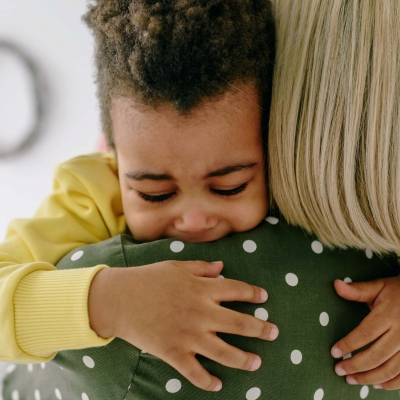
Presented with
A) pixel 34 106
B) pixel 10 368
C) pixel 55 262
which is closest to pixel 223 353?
pixel 55 262

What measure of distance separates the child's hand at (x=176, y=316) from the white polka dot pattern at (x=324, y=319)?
3.4 inches

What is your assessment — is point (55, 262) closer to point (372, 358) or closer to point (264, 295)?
point (264, 295)

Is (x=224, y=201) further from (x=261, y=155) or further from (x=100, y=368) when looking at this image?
(x=100, y=368)

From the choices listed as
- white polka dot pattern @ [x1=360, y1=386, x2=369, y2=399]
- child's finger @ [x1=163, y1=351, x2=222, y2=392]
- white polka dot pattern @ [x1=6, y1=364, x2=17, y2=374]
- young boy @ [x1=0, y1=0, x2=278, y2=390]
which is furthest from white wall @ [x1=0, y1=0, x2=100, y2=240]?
white polka dot pattern @ [x1=360, y1=386, x2=369, y2=399]

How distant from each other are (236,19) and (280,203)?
0.99ft

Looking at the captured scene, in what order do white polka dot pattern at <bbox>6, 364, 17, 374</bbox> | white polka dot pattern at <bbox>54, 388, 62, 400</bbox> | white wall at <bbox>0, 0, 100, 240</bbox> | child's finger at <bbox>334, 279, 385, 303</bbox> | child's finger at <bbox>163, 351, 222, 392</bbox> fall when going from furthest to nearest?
white wall at <bbox>0, 0, 100, 240</bbox> → white polka dot pattern at <bbox>6, 364, 17, 374</bbox> → white polka dot pattern at <bbox>54, 388, 62, 400</bbox> → child's finger at <bbox>334, 279, 385, 303</bbox> → child's finger at <bbox>163, 351, 222, 392</bbox>

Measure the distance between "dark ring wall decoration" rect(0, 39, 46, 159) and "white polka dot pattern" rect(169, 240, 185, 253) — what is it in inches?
32.8

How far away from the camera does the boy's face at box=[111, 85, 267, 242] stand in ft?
2.29

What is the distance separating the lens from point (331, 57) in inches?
27.0

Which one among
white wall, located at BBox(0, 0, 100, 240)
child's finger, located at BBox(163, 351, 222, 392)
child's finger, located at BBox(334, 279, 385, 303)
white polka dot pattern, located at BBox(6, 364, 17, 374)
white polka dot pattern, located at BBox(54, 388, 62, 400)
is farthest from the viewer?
white wall, located at BBox(0, 0, 100, 240)

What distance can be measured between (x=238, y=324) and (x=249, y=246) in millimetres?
130

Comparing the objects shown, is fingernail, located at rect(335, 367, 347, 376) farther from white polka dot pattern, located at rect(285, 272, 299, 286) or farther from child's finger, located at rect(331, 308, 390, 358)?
white polka dot pattern, located at rect(285, 272, 299, 286)

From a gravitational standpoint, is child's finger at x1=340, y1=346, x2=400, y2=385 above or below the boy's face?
below

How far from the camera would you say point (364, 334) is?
697mm
